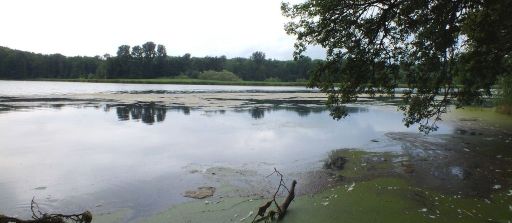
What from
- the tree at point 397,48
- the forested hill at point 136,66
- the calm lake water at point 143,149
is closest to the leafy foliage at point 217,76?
the forested hill at point 136,66

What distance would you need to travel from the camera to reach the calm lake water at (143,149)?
43.3 feet

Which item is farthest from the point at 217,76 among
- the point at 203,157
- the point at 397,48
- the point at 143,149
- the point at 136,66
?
the point at 397,48

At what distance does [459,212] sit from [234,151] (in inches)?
452

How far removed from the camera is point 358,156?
19.4 meters

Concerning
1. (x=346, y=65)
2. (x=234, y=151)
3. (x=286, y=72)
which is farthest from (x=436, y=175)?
(x=286, y=72)

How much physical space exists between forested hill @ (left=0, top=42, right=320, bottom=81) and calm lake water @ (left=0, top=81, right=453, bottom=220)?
12382 centimetres

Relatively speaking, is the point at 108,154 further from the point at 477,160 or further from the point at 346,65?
the point at 477,160

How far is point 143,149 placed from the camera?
68.2 feet

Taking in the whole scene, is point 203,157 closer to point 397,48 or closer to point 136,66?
point 397,48

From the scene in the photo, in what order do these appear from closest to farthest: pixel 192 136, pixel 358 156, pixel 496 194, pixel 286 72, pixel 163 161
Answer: pixel 496 194
pixel 163 161
pixel 358 156
pixel 192 136
pixel 286 72

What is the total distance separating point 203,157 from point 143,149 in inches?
142

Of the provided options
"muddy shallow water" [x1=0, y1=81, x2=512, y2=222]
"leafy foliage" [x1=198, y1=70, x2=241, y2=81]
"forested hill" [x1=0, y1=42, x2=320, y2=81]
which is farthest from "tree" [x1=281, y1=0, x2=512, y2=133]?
"leafy foliage" [x1=198, y1=70, x2=241, y2=81]

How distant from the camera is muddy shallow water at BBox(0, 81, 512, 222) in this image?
13.4 m

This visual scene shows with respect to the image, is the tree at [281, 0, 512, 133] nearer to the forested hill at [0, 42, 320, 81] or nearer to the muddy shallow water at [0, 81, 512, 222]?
the muddy shallow water at [0, 81, 512, 222]
